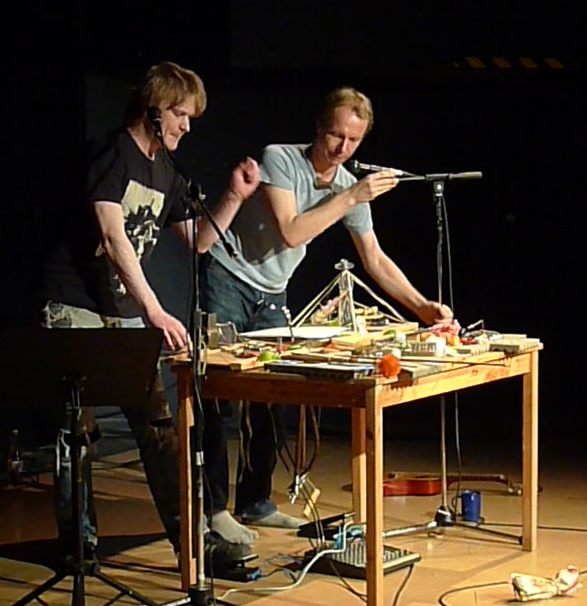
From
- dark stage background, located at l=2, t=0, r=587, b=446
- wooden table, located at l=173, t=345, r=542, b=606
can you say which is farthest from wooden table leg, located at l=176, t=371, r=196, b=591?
dark stage background, located at l=2, t=0, r=587, b=446

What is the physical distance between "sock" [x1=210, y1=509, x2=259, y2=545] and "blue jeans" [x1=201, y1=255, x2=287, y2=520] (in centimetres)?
3

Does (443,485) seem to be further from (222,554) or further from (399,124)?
(399,124)

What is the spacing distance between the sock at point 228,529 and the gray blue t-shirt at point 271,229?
0.83m

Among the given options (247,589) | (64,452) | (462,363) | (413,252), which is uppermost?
(413,252)

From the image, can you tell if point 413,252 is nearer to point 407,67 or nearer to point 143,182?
point 407,67

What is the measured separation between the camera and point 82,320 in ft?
13.0

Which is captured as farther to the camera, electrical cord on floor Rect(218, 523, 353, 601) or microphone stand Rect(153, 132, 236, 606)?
electrical cord on floor Rect(218, 523, 353, 601)

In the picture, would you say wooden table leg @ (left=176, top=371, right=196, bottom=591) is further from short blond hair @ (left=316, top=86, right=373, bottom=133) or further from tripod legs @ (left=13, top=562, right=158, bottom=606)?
short blond hair @ (left=316, top=86, right=373, bottom=133)

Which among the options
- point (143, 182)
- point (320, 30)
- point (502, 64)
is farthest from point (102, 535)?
point (502, 64)

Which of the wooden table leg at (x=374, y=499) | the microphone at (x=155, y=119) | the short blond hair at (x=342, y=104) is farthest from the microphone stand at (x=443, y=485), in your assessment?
the microphone at (x=155, y=119)

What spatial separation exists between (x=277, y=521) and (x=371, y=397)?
1.39 m

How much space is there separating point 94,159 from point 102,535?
4.92ft

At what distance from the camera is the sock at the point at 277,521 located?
15.1 ft

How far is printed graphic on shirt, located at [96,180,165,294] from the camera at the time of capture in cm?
392
